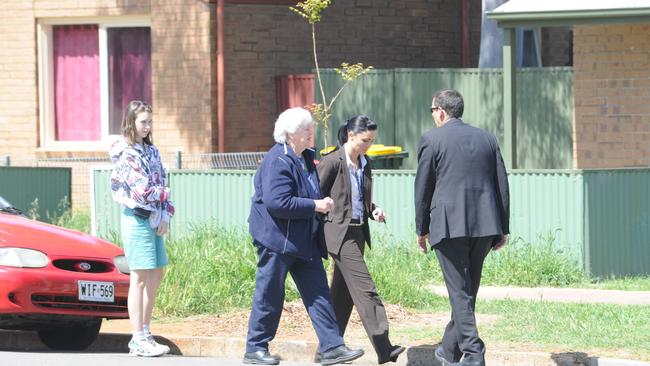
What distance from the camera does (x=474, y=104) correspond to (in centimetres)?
1953

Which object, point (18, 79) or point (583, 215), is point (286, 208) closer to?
point (583, 215)

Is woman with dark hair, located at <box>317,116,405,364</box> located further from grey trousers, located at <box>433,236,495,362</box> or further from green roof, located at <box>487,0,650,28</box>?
green roof, located at <box>487,0,650,28</box>

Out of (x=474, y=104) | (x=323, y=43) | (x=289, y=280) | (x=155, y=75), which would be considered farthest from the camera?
(x=323, y=43)

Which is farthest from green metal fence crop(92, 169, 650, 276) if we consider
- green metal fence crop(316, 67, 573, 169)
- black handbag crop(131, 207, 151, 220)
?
black handbag crop(131, 207, 151, 220)

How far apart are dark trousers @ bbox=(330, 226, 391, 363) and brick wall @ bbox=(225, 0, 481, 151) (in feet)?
33.1

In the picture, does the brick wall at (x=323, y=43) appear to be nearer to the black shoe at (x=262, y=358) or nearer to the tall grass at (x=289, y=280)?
the tall grass at (x=289, y=280)

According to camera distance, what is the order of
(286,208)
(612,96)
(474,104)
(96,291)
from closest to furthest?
(286,208), (96,291), (612,96), (474,104)

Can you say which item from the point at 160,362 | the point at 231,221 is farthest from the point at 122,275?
the point at 231,221

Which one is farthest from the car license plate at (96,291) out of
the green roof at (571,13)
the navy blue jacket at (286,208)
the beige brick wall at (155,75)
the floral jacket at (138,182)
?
the beige brick wall at (155,75)

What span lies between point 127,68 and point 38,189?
2.68 meters

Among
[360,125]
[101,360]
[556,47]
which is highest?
[556,47]

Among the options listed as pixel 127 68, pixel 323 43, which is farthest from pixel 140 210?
pixel 323 43

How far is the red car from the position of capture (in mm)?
10883

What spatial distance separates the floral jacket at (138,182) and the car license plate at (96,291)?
77cm
